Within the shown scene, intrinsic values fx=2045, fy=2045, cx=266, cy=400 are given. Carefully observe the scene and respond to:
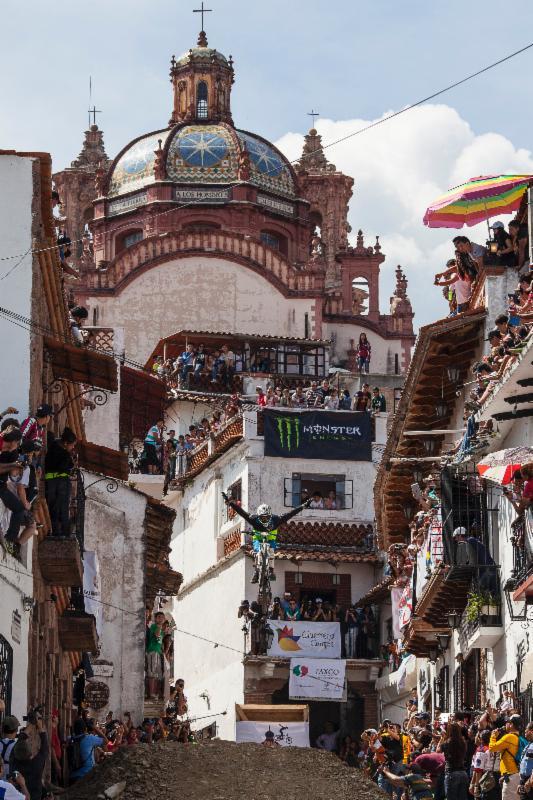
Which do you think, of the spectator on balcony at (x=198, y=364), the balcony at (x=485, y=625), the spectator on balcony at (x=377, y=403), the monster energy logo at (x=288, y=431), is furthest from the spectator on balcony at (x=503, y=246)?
the spectator on balcony at (x=198, y=364)

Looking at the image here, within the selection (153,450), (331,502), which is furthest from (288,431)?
(153,450)

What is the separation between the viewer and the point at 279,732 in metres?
44.9

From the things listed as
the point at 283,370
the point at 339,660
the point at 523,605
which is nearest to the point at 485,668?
the point at 523,605

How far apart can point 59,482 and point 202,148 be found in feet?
182

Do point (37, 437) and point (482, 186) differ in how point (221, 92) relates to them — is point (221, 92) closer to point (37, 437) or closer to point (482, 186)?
point (482, 186)

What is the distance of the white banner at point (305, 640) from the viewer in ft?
174

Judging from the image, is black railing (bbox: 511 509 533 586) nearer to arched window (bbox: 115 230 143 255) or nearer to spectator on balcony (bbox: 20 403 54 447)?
spectator on balcony (bbox: 20 403 54 447)

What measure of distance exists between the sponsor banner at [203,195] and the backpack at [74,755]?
173 ft

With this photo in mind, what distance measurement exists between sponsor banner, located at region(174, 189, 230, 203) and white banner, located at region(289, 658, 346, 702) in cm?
3063

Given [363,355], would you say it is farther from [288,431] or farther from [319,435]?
[288,431]

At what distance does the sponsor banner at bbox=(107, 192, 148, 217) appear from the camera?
81.2m

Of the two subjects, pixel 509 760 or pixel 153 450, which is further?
pixel 153 450

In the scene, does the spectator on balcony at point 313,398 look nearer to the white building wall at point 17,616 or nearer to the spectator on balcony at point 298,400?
the spectator on balcony at point 298,400

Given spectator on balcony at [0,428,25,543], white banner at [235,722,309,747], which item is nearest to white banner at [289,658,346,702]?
white banner at [235,722,309,747]
